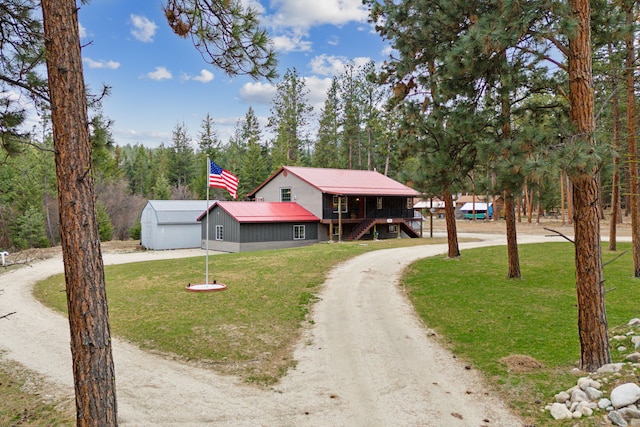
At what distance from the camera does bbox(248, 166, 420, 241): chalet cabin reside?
29.2 m

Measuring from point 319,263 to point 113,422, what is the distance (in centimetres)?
1341

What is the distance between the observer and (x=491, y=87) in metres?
10.7

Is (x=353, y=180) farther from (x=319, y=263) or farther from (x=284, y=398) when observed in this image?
(x=284, y=398)

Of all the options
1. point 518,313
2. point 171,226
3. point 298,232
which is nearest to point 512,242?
point 518,313

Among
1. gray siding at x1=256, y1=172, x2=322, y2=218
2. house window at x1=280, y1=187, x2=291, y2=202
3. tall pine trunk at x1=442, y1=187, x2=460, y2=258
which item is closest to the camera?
tall pine trunk at x1=442, y1=187, x2=460, y2=258

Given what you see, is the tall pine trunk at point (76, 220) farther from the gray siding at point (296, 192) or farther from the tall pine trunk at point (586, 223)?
the gray siding at point (296, 192)

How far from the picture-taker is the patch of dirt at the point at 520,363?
6349 mm

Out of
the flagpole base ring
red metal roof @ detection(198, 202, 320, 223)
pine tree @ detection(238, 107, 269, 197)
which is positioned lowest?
the flagpole base ring

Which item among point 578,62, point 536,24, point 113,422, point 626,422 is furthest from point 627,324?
point 113,422

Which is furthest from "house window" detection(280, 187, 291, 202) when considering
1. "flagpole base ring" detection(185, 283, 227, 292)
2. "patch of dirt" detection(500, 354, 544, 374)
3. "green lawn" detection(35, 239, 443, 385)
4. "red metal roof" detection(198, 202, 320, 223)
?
"patch of dirt" detection(500, 354, 544, 374)

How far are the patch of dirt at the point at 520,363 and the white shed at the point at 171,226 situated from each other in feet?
84.6

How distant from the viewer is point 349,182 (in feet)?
104

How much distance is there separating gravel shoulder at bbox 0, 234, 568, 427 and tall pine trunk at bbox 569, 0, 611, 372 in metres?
1.78

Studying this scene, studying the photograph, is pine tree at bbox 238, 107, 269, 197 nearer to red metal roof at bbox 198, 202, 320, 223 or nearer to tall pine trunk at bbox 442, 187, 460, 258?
red metal roof at bbox 198, 202, 320, 223
